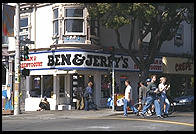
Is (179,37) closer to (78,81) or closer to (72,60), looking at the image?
(78,81)

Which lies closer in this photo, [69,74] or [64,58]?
[64,58]

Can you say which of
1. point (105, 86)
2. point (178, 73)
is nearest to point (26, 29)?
point (105, 86)

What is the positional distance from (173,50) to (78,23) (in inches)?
366

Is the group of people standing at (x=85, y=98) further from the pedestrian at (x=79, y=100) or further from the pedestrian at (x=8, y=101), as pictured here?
the pedestrian at (x=8, y=101)

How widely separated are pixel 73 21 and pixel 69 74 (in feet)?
10.3

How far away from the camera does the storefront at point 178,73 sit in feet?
85.6

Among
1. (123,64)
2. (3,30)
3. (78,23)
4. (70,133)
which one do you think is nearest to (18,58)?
(3,30)

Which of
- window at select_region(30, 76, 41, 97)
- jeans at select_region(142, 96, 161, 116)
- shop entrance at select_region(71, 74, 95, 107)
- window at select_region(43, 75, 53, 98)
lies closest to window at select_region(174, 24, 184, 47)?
shop entrance at select_region(71, 74, 95, 107)

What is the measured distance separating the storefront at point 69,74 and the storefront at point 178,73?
2.42 metres

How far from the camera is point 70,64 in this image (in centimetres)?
2153

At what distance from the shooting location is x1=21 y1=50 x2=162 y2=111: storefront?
21.7 metres

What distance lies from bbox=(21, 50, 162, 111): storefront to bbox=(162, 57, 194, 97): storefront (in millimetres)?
2422

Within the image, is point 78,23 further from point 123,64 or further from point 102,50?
point 123,64

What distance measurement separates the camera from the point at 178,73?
26.7 meters
